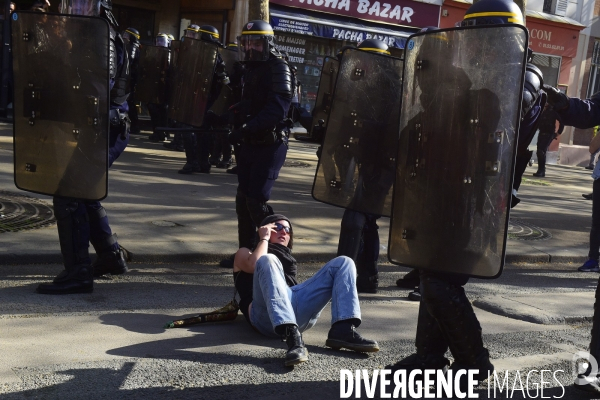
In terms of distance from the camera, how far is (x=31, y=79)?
5293mm

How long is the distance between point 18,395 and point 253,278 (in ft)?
4.89

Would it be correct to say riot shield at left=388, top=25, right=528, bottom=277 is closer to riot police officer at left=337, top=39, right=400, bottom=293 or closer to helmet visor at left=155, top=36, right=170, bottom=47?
riot police officer at left=337, top=39, right=400, bottom=293

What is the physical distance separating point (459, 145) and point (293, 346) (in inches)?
51.6

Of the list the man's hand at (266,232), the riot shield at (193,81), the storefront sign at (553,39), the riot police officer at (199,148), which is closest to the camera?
the man's hand at (266,232)

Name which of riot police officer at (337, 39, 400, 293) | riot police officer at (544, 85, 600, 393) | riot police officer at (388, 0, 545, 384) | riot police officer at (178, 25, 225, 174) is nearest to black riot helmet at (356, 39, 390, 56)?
riot police officer at (337, 39, 400, 293)

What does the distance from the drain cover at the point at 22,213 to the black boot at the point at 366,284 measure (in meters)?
2.82

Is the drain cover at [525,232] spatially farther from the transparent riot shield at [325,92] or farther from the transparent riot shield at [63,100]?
the transparent riot shield at [63,100]

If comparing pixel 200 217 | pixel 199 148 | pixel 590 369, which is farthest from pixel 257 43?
pixel 199 148

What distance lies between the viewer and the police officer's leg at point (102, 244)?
585 centimetres

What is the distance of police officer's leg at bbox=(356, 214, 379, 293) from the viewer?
6266 millimetres

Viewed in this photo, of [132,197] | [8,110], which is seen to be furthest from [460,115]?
[8,110]

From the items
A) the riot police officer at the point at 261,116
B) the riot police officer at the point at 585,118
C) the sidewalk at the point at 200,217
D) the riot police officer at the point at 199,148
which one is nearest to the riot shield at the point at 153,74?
the sidewalk at the point at 200,217

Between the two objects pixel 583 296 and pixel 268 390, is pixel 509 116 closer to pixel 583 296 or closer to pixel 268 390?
pixel 268 390

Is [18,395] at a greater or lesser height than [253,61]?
lesser
